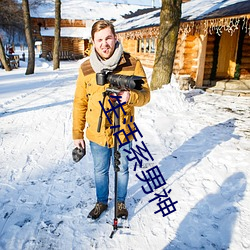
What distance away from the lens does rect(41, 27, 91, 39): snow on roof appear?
28875 millimetres

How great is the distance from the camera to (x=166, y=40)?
7.05 m

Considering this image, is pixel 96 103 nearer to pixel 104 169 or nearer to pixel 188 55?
pixel 104 169

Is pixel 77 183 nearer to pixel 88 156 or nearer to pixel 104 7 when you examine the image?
pixel 88 156

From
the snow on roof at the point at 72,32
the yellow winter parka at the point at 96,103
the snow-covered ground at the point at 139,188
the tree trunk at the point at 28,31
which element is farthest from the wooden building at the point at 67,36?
the yellow winter parka at the point at 96,103

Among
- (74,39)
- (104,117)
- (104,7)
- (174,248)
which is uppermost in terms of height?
(104,7)

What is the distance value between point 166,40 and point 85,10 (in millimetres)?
31006

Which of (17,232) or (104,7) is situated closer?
(17,232)

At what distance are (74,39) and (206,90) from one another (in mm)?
25183

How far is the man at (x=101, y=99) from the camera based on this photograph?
1.84 m

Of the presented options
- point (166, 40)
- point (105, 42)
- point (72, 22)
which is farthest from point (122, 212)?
point (72, 22)

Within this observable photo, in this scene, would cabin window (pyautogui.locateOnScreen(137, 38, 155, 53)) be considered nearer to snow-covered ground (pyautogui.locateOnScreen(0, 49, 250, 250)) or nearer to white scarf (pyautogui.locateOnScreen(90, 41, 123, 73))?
snow-covered ground (pyautogui.locateOnScreen(0, 49, 250, 250))

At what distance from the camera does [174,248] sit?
2.13 meters

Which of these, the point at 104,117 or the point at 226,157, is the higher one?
the point at 104,117

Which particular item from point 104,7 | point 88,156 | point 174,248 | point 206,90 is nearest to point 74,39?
point 104,7
